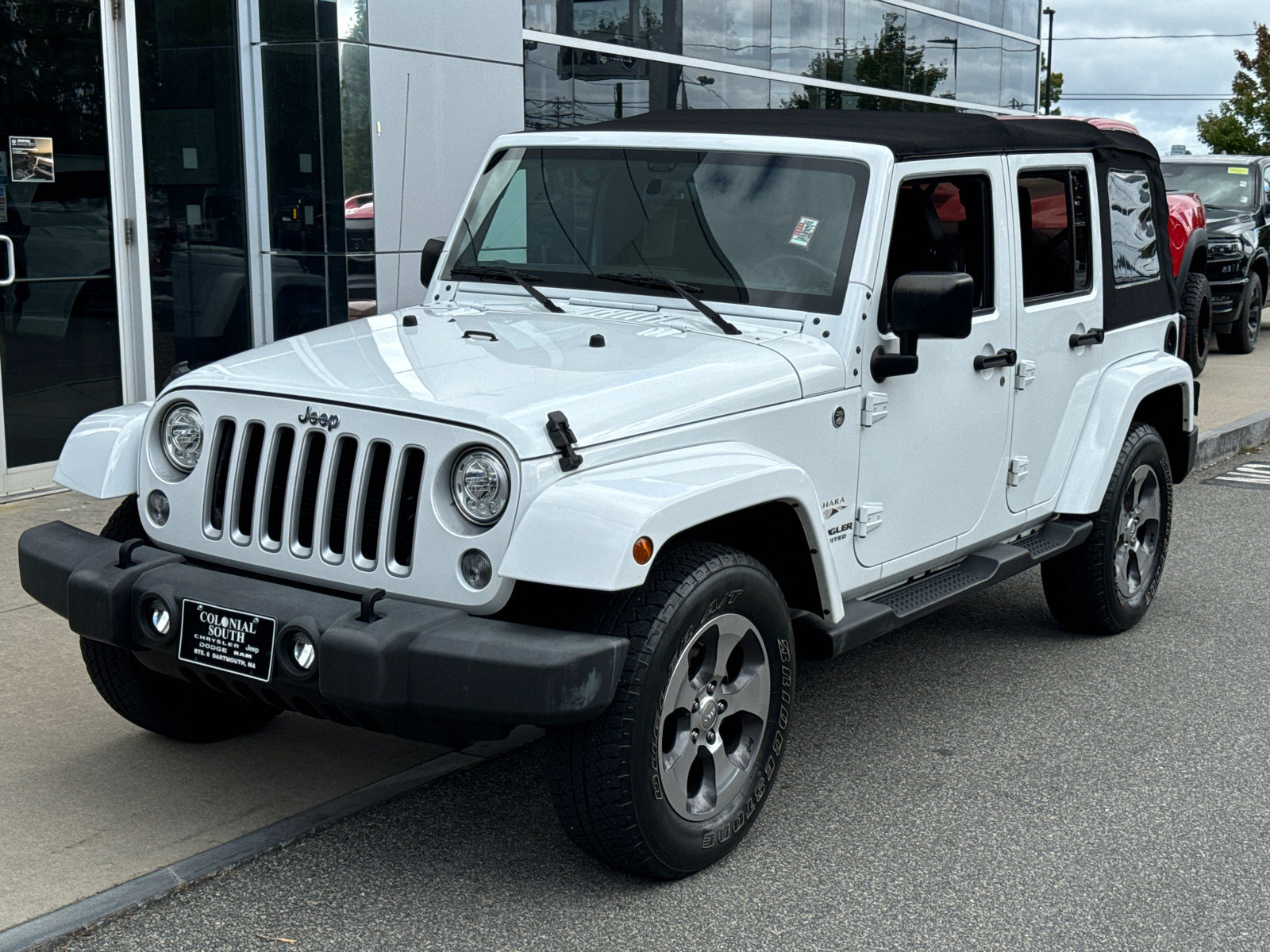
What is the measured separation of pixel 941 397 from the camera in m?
4.62

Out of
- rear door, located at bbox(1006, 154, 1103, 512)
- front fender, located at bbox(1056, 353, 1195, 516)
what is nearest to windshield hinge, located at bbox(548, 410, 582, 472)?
rear door, located at bbox(1006, 154, 1103, 512)

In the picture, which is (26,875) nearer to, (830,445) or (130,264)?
(830,445)

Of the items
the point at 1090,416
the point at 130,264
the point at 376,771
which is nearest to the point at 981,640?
the point at 1090,416

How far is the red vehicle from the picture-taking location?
13102 millimetres

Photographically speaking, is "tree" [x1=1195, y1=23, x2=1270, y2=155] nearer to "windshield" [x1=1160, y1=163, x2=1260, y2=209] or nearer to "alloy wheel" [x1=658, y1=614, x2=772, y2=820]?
"windshield" [x1=1160, y1=163, x2=1260, y2=209]

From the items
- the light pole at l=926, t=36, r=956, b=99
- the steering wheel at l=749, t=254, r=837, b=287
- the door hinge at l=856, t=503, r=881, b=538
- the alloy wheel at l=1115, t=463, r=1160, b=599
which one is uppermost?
the light pole at l=926, t=36, r=956, b=99

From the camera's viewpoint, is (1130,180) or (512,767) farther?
(1130,180)

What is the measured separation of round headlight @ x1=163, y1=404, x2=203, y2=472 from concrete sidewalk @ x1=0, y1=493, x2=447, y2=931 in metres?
0.99

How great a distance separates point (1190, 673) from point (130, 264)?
20.0ft

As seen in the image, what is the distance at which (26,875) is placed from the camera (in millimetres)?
3613

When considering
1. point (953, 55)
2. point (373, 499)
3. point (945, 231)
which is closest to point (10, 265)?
point (373, 499)

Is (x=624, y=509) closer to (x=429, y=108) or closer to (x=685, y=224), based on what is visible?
(x=685, y=224)

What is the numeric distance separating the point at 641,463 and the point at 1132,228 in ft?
11.1

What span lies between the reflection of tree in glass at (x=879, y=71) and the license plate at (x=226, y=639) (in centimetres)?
1105
